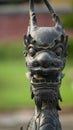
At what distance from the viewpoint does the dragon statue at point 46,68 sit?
15.1 ft

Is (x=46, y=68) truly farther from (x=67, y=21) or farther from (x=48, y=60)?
(x=67, y=21)

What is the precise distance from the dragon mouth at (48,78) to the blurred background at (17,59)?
8.81 meters

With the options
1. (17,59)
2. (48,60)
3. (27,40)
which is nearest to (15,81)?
(17,59)

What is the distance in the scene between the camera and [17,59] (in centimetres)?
2111

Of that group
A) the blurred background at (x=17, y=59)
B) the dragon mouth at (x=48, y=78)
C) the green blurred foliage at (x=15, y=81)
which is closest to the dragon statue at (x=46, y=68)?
the dragon mouth at (x=48, y=78)

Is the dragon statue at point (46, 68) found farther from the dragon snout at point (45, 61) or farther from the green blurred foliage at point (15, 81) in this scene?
the green blurred foliage at point (15, 81)

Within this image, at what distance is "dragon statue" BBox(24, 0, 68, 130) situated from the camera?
461 centimetres

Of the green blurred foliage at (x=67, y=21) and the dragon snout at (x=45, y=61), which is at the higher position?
the dragon snout at (x=45, y=61)

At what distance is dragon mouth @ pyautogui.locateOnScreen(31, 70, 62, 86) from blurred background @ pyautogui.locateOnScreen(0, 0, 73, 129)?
881 cm

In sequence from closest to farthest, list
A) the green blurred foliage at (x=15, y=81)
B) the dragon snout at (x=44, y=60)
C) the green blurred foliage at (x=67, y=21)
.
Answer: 1. the dragon snout at (x=44, y=60)
2. the green blurred foliage at (x=15, y=81)
3. the green blurred foliage at (x=67, y=21)

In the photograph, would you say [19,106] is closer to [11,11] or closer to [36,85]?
[36,85]

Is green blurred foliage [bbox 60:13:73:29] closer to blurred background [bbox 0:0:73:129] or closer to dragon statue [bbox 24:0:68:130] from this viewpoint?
blurred background [bbox 0:0:73:129]

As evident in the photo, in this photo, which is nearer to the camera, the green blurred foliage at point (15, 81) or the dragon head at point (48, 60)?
the dragon head at point (48, 60)

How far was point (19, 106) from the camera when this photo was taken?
13922 millimetres
